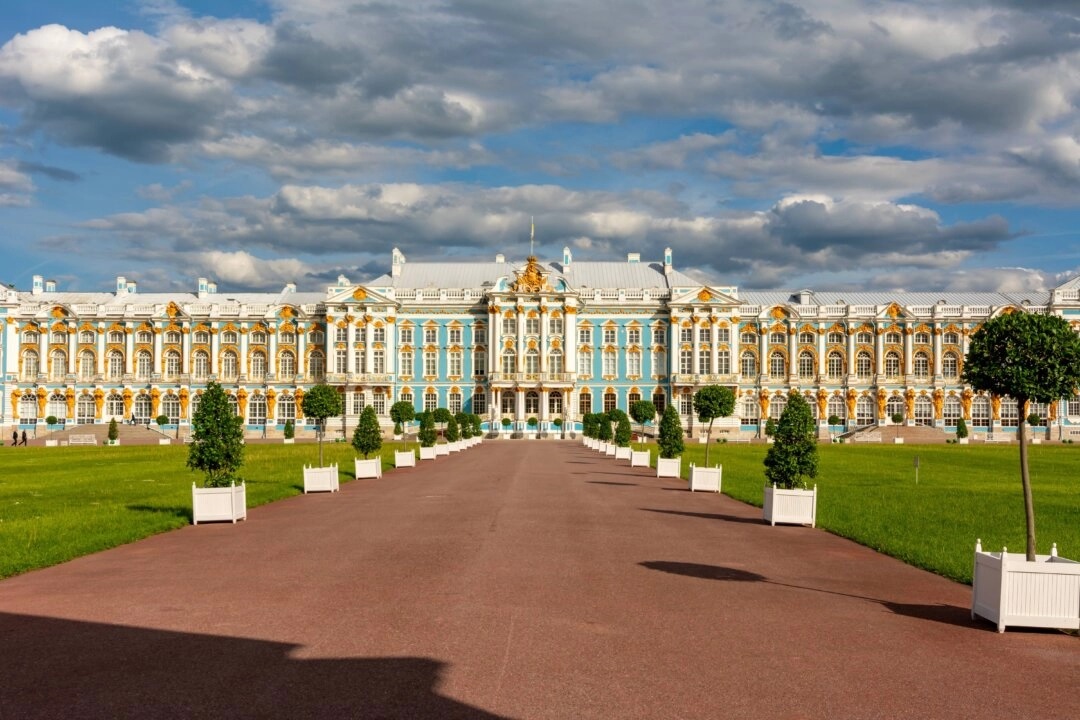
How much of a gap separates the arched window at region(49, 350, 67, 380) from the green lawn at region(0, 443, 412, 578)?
5189 cm

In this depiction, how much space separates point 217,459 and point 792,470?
13.9 meters

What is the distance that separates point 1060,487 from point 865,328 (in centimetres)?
6941

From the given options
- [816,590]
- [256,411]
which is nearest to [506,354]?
[256,411]

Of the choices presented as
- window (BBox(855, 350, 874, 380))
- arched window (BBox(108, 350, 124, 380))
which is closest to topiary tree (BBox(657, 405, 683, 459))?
window (BBox(855, 350, 874, 380))

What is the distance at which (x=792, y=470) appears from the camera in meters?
23.8

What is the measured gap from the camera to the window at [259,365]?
103 meters

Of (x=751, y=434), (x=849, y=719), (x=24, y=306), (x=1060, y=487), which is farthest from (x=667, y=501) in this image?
(x=24, y=306)

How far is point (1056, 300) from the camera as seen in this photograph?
326 feet

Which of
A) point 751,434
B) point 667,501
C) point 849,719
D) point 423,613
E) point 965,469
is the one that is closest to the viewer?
point 849,719

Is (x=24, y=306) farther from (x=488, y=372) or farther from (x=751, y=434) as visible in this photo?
(x=751, y=434)

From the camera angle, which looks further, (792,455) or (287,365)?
(287,365)

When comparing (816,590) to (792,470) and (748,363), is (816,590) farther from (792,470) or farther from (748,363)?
(748,363)

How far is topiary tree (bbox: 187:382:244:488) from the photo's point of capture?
2406 cm

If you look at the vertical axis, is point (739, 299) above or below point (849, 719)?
above
